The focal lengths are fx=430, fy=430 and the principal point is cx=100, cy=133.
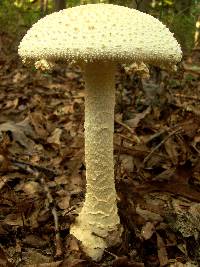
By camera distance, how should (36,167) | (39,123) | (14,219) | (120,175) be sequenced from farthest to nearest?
(39,123) < (36,167) < (120,175) < (14,219)

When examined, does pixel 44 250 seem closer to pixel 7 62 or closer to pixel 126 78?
pixel 126 78

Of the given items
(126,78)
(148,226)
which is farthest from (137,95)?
(148,226)

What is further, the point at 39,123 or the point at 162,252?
the point at 39,123

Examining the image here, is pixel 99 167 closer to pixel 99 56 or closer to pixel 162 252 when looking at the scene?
pixel 162 252

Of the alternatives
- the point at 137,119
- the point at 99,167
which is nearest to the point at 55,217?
the point at 99,167

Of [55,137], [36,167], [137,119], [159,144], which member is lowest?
[36,167]

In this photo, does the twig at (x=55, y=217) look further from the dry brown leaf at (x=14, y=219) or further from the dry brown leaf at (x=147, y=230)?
the dry brown leaf at (x=147, y=230)

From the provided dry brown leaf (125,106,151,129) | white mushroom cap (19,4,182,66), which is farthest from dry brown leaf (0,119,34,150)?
white mushroom cap (19,4,182,66)
